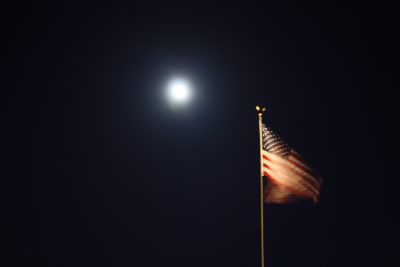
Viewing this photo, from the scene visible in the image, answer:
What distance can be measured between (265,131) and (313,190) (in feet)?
6.16

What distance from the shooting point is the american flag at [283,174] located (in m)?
10.2

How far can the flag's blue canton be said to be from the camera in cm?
1043

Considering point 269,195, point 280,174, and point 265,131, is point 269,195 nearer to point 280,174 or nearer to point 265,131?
point 280,174

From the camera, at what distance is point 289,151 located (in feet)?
34.3

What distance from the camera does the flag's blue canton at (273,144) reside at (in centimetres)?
1043

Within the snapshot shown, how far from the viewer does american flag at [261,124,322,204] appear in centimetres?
1022

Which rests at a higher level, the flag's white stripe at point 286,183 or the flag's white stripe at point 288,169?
the flag's white stripe at point 288,169

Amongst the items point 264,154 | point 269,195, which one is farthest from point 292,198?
point 264,154

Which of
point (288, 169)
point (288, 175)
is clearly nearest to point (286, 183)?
point (288, 175)

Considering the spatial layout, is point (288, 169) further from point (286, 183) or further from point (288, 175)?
point (286, 183)

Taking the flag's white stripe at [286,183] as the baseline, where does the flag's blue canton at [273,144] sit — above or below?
above

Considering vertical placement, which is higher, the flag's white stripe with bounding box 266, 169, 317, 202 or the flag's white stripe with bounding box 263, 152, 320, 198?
the flag's white stripe with bounding box 263, 152, 320, 198

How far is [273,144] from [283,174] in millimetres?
777

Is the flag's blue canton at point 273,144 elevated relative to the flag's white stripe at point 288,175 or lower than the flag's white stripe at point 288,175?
elevated
